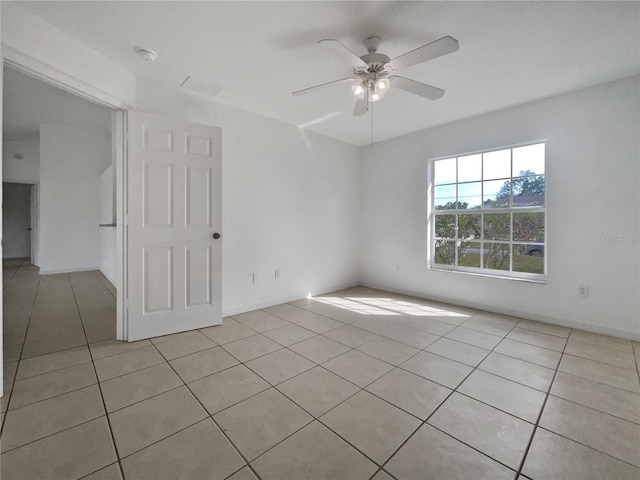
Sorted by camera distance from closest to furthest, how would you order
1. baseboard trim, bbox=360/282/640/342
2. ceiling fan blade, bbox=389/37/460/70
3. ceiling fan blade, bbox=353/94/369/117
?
ceiling fan blade, bbox=389/37/460/70 → ceiling fan blade, bbox=353/94/369/117 → baseboard trim, bbox=360/282/640/342

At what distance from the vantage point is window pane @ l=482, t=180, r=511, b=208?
356cm

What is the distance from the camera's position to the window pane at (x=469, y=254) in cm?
383

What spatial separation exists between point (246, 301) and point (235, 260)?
0.56 metres

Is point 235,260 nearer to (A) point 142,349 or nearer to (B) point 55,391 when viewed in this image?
(A) point 142,349

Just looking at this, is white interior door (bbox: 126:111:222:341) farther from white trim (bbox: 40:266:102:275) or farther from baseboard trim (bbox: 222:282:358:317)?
white trim (bbox: 40:266:102:275)

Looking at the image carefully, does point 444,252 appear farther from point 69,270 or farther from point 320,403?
point 69,270

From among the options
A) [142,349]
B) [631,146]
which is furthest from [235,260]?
[631,146]

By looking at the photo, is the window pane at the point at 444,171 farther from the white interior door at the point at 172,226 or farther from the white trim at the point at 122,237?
the white trim at the point at 122,237

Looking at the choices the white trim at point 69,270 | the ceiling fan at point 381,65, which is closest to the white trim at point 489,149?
the ceiling fan at point 381,65

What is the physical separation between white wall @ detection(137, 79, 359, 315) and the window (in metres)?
1.48

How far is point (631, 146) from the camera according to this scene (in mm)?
2676

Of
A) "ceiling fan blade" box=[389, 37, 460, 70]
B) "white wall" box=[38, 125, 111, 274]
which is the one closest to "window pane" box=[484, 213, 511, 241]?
"ceiling fan blade" box=[389, 37, 460, 70]

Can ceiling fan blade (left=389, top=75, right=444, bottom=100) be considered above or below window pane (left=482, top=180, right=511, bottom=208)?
above

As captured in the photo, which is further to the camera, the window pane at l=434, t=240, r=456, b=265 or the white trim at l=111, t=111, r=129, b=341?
the window pane at l=434, t=240, r=456, b=265
